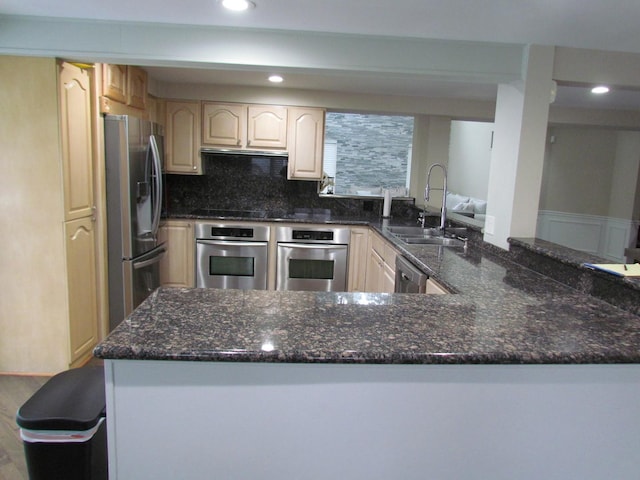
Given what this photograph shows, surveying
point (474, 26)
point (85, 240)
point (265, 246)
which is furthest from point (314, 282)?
point (474, 26)

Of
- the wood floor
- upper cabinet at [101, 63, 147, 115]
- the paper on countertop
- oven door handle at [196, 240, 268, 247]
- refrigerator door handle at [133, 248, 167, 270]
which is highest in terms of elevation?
upper cabinet at [101, 63, 147, 115]

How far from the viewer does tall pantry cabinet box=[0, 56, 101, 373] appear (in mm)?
2363

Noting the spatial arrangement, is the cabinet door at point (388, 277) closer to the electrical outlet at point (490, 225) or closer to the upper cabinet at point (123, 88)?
the electrical outlet at point (490, 225)

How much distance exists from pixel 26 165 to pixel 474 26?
251cm

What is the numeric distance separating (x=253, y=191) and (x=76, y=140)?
2124 millimetres

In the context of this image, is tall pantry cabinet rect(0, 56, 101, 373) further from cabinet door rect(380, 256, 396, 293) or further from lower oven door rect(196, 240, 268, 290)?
cabinet door rect(380, 256, 396, 293)

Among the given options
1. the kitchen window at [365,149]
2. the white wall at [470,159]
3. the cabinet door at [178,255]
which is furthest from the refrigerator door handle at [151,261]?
the white wall at [470,159]

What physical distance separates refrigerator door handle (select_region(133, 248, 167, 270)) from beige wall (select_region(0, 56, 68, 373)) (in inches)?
24.6

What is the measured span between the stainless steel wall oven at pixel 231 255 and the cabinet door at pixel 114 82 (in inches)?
51.3

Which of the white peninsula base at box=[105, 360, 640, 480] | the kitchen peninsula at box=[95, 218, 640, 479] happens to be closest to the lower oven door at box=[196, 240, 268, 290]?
the kitchen peninsula at box=[95, 218, 640, 479]

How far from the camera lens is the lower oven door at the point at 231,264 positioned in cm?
397

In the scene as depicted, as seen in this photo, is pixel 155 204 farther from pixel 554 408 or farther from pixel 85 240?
pixel 554 408

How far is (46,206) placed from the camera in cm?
243

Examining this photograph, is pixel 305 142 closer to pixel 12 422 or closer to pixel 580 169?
pixel 12 422
